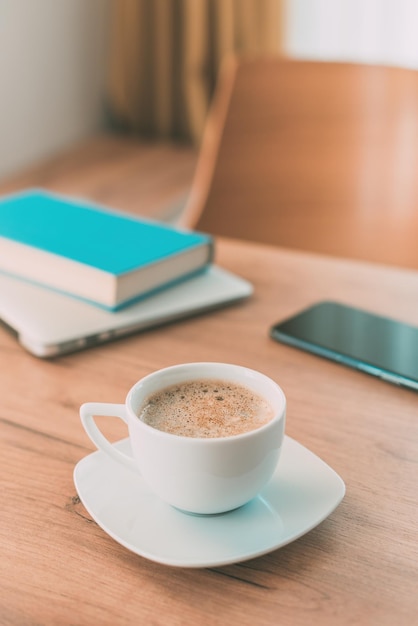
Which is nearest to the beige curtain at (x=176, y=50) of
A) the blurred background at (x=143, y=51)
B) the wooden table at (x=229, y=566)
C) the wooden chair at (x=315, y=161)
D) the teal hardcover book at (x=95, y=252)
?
the blurred background at (x=143, y=51)

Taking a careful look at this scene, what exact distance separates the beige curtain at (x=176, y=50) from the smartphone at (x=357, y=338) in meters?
1.68

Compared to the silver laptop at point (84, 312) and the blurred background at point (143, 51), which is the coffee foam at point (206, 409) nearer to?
the silver laptop at point (84, 312)

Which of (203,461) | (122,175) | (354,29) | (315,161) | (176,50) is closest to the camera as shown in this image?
(203,461)

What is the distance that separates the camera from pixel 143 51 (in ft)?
8.20

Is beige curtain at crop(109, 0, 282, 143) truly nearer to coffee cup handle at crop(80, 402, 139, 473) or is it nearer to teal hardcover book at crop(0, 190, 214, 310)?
teal hardcover book at crop(0, 190, 214, 310)

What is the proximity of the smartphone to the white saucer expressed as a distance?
0.20 metres

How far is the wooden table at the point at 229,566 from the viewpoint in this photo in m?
0.47

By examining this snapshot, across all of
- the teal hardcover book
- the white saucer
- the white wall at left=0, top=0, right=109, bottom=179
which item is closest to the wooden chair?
the teal hardcover book

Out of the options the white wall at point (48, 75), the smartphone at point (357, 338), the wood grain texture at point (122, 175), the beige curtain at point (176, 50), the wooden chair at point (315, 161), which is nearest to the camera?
the smartphone at point (357, 338)

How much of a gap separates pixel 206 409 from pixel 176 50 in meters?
2.13

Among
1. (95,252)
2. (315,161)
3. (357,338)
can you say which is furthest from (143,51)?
(357,338)

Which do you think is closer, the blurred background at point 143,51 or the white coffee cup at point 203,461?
the white coffee cup at point 203,461

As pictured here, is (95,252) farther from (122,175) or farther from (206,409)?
(122,175)

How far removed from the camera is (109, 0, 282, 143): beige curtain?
2.37 m
